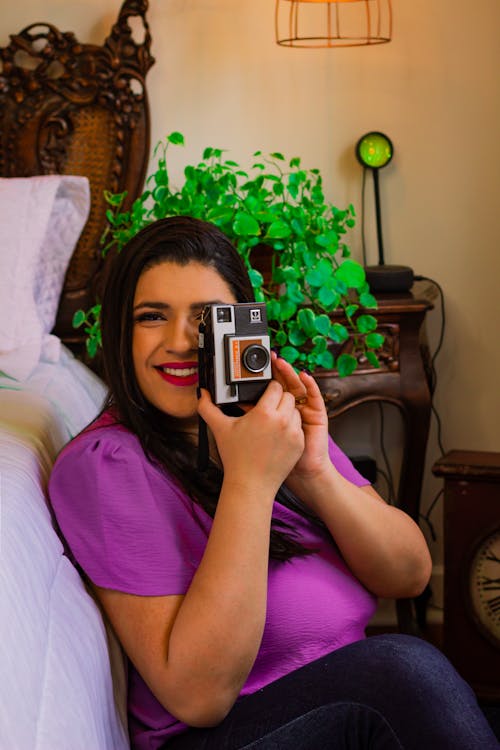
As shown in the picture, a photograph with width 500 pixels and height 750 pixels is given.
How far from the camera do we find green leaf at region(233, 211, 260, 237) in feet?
5.35

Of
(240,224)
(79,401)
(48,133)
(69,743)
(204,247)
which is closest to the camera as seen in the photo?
(69,743)

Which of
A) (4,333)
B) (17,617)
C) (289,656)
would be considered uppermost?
(4,333)

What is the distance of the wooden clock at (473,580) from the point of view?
191cm

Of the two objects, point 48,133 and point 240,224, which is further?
point 48,133

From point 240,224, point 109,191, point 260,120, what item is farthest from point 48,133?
point 240,224

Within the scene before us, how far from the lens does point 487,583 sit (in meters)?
1.92

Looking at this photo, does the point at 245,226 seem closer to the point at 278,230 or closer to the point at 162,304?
the point at 278,230

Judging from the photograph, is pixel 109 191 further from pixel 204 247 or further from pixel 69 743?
pixel 69 743

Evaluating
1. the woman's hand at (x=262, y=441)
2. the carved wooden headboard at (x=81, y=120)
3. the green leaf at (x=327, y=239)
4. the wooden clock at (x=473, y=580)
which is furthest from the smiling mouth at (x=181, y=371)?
the carved wooden headboard at (x=81, y=120)

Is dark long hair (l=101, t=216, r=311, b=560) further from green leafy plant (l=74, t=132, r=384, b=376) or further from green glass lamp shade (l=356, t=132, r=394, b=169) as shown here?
green glass lamp shade (l=356, t=132, r=394, b=169)

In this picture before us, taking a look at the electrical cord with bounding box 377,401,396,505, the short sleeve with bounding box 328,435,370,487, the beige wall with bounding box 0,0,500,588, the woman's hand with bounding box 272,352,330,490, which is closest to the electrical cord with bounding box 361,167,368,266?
the beige wall with bounding box 0,0,500,588

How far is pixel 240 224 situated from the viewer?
5.35 ft

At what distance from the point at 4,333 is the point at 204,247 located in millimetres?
708

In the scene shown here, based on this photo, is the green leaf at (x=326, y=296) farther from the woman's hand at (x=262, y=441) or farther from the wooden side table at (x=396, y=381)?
the woman's hand at (x=262, y=441)
